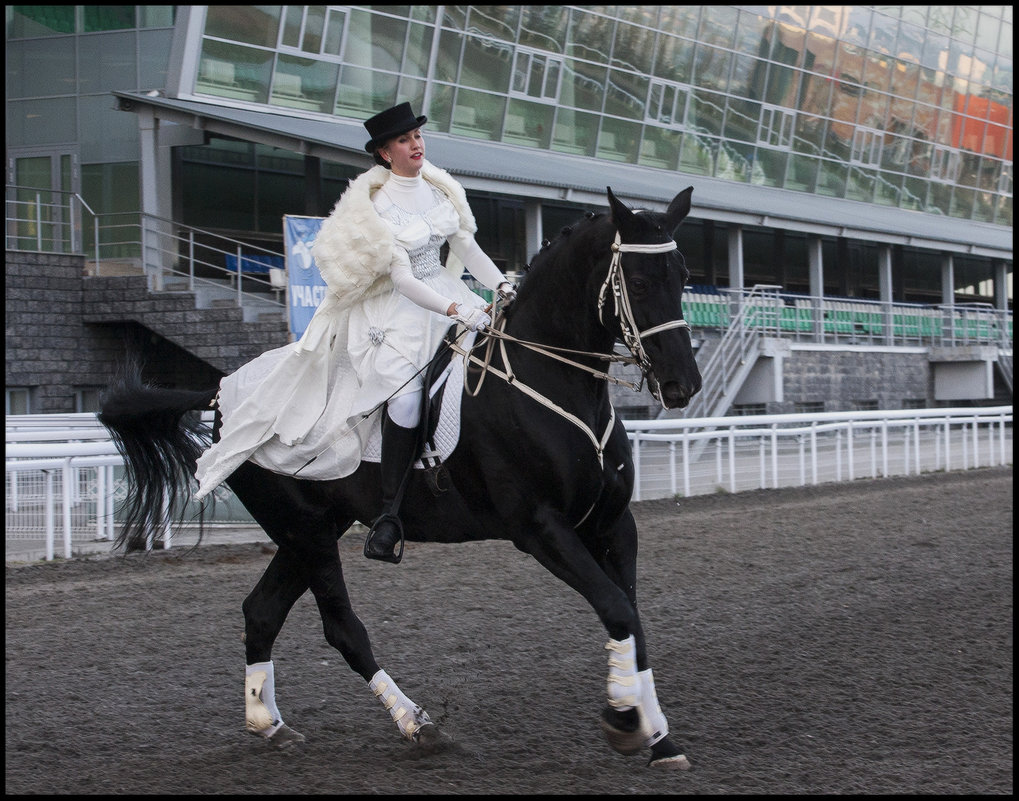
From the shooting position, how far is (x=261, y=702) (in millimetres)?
4996

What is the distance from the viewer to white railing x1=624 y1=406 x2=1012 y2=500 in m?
14.5

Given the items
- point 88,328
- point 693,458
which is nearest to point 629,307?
point 693,458

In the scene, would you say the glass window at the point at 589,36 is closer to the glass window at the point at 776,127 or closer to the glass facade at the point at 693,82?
the glass facade at the point at 693,82

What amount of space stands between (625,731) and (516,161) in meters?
19.9

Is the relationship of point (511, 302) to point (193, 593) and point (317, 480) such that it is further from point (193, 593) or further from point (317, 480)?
point (193, 593)

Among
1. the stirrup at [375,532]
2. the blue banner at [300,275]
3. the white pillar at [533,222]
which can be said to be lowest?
the stirrup at [375,532]

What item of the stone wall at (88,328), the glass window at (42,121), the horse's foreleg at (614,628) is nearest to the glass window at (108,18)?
the glass window at (42,121)

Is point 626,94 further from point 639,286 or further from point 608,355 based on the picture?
point 639,286

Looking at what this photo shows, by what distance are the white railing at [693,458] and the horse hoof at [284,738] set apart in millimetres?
1366

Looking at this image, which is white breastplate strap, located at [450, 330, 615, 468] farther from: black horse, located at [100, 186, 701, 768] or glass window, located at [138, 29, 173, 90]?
glass window, located at [138, 29, 173, 90]

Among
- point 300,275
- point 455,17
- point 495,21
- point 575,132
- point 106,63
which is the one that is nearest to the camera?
point 300,275

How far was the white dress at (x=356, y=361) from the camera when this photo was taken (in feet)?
16.3

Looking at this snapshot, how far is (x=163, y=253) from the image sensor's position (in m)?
20.0

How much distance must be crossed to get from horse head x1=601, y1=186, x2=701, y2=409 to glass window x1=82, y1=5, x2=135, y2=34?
788 inches
